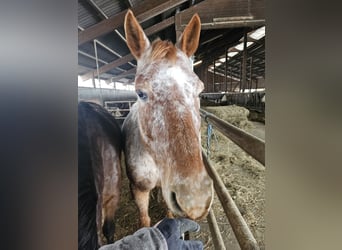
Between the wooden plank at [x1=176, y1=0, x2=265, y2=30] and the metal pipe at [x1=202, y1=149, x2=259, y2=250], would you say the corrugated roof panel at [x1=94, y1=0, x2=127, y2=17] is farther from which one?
the metal pipe at [x1=202, y1=149, x2=259, y2=250]

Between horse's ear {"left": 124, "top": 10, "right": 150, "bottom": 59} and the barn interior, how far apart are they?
2 cm

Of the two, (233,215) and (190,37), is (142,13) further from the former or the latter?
(233,215)

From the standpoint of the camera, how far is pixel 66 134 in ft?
3.54

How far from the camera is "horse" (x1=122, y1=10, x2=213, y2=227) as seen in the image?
36.3 inches

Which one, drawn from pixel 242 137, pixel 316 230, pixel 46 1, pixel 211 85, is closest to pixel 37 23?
pixel 46 1

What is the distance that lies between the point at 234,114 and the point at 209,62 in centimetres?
21

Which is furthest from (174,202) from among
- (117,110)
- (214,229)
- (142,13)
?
(142,13)

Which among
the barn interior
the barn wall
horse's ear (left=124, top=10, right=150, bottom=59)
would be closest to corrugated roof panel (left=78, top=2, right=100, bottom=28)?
the barn interior

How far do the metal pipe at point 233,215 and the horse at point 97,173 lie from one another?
35 cm

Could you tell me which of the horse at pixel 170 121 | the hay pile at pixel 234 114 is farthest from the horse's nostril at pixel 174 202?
the hay pile at pixel 234 114

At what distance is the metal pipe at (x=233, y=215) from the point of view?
0.93 metres

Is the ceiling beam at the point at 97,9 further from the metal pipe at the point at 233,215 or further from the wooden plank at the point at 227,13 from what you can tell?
the metal pipe at the point at 233,215

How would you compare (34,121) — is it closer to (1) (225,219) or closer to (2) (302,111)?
(1) (225,219)

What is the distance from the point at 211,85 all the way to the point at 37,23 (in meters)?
0.71
